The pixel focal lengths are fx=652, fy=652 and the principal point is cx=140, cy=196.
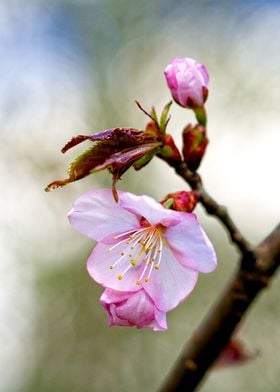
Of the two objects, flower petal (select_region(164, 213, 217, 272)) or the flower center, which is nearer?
flower petal (select_region(164, 213, 217, 272))

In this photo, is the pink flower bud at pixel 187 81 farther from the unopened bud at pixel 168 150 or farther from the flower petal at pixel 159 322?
the flower petal at pixel 159 322

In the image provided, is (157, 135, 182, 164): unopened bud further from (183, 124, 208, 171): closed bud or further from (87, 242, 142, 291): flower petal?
(87, 242, 142, 291): flower petal

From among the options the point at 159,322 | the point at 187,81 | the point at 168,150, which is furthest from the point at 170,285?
the point at 187,81

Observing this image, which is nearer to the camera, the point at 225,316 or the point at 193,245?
the point at 193,245

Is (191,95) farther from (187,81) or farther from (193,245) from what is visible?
(193,245)

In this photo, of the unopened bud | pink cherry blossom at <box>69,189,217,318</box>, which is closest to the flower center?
pink cherry blossom at <box>69,189,217,318</box>

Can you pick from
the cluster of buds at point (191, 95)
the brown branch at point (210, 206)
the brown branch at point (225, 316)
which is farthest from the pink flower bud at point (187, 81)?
the brown branch at point (225, 316)
